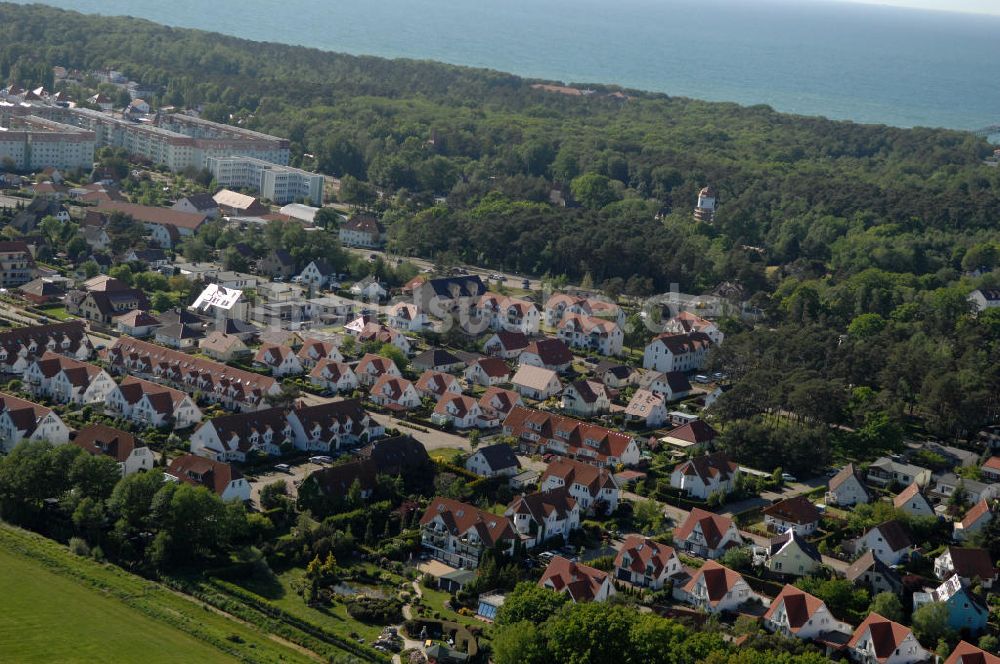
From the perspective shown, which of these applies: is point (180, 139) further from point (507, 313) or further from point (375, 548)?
point (375, 548)

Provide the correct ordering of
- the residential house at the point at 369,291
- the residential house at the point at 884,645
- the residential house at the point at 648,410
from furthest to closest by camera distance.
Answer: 1. the residential house at the point at 369,291
2. the residential house at the point at 648,410
3. the residential house at the point at 884,645

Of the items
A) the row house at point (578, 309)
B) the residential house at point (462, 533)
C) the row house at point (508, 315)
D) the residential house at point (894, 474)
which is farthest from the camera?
the row house at point (578, 309)

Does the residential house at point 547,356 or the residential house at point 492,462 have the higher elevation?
the residential house at point 547,356

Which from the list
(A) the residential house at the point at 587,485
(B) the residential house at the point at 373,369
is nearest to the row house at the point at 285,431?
(B) the residential house at the point at 373,369

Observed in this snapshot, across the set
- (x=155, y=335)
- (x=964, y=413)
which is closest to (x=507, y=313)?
(x=155, y=335)

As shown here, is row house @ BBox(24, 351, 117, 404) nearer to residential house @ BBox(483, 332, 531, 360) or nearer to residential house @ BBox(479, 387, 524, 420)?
residential house @ BBox(479, 387, 524, 420)

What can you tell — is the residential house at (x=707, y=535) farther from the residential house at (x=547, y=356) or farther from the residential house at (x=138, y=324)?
the residential house at (x=138, y=324)
